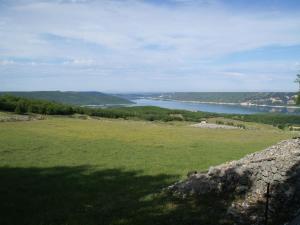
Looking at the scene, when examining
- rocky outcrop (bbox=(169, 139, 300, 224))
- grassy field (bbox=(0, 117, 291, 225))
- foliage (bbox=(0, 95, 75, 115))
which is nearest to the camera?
rocky outcrop (bbox=(169, 139, 300, 224))

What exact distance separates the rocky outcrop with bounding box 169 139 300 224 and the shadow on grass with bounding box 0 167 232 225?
75cm

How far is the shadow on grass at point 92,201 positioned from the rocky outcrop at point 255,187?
2.45ft

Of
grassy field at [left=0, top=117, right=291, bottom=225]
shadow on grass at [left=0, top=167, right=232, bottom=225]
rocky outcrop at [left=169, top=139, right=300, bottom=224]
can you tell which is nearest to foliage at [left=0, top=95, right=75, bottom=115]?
grassy field at [left=0, top=117, right=291, bottom=225]

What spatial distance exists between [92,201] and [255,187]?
6.87m

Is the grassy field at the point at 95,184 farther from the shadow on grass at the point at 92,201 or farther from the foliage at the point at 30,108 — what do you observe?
the foliage at the point at 30,108

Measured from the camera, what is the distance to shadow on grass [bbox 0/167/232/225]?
43.7 ft

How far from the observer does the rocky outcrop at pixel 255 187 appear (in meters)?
13.0

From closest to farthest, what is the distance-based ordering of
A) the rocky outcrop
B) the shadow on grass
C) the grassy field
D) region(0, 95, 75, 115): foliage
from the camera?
the rocky outcrop
the shadow on grass
the grassy field
region(0, 95, 75, 115): foliage

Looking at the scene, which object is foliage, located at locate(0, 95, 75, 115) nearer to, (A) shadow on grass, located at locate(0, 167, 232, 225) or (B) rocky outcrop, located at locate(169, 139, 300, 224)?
(A) shadow on grass, located at locate(0, 167, 232, 225)

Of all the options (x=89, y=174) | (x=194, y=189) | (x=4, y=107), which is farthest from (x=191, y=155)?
(x=4, y=107)

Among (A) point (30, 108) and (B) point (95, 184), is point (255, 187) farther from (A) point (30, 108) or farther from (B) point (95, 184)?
(A) point (30, 108)

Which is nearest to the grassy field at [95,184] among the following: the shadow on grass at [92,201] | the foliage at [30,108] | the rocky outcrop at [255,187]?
the shadow on grass at [92,201]

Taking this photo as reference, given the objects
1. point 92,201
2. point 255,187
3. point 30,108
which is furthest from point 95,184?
point 30,108

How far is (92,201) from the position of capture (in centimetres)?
1634
